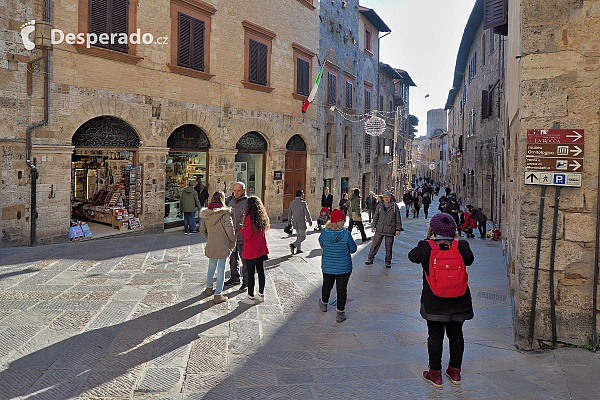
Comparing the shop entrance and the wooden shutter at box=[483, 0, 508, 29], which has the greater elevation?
the wooden shutter at box=[483, 0, 508, 29]

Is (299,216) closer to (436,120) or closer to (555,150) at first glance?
(555,150)

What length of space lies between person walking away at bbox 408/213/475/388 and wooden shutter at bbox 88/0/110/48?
31.4 ft

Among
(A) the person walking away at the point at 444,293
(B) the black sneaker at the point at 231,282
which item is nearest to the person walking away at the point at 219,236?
(B) the black sneaker at the point at 231,282

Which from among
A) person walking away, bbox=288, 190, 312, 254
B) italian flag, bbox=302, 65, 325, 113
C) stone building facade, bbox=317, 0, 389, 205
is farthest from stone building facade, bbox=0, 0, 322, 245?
person walking away, bbox=288, 190, 312, 254

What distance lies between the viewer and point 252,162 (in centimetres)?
1659

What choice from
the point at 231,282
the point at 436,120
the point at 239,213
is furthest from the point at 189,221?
the point at 436,120

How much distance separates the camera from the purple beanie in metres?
4.07

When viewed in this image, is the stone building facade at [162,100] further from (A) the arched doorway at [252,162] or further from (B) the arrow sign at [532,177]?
(B) the arrow sign at [532,177]

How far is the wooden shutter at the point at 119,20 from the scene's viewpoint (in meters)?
11.2

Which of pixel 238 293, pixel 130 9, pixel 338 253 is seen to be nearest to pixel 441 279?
pixel 338 253

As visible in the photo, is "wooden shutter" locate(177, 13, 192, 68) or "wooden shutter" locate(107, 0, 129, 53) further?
"wooden shutter" locate(177, 13, 192, 68)

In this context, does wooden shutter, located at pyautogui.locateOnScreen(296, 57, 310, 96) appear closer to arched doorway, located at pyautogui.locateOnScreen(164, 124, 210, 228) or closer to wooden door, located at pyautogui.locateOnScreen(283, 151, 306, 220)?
wooden door, located at pyautogui.locateOnScreen(283, 151, 306, 220)

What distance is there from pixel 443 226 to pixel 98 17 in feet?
32.3

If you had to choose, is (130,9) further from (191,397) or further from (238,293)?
(191,397)
